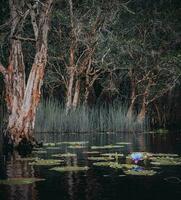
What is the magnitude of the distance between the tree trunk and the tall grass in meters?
5.52

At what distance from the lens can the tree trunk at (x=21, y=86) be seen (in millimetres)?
15461

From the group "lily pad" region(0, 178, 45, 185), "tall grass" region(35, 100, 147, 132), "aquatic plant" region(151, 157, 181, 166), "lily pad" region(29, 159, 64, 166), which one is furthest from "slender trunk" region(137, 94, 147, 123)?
"lily pad" region(0, 178, 45, 185)

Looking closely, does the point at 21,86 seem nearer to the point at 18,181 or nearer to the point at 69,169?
the point at 69,169

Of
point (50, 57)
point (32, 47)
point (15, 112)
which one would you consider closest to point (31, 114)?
point (15, 112)

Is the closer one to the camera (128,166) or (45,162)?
(128,166)

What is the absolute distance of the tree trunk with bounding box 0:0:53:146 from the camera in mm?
15461

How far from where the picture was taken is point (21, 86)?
15984 mm

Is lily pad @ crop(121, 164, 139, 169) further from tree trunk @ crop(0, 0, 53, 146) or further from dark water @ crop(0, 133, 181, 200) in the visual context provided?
tree trunk @ crop(0, 0, 53, 146)

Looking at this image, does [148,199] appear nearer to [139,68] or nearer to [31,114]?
[31,114]

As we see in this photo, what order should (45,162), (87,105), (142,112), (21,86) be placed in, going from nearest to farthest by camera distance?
(45,162) < (21,86) < (87,105) < (142,112)

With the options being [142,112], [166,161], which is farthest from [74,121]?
[166,161]

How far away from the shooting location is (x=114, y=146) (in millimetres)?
16109

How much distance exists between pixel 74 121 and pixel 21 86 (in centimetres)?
682

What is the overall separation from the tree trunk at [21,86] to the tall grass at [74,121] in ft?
18.1
